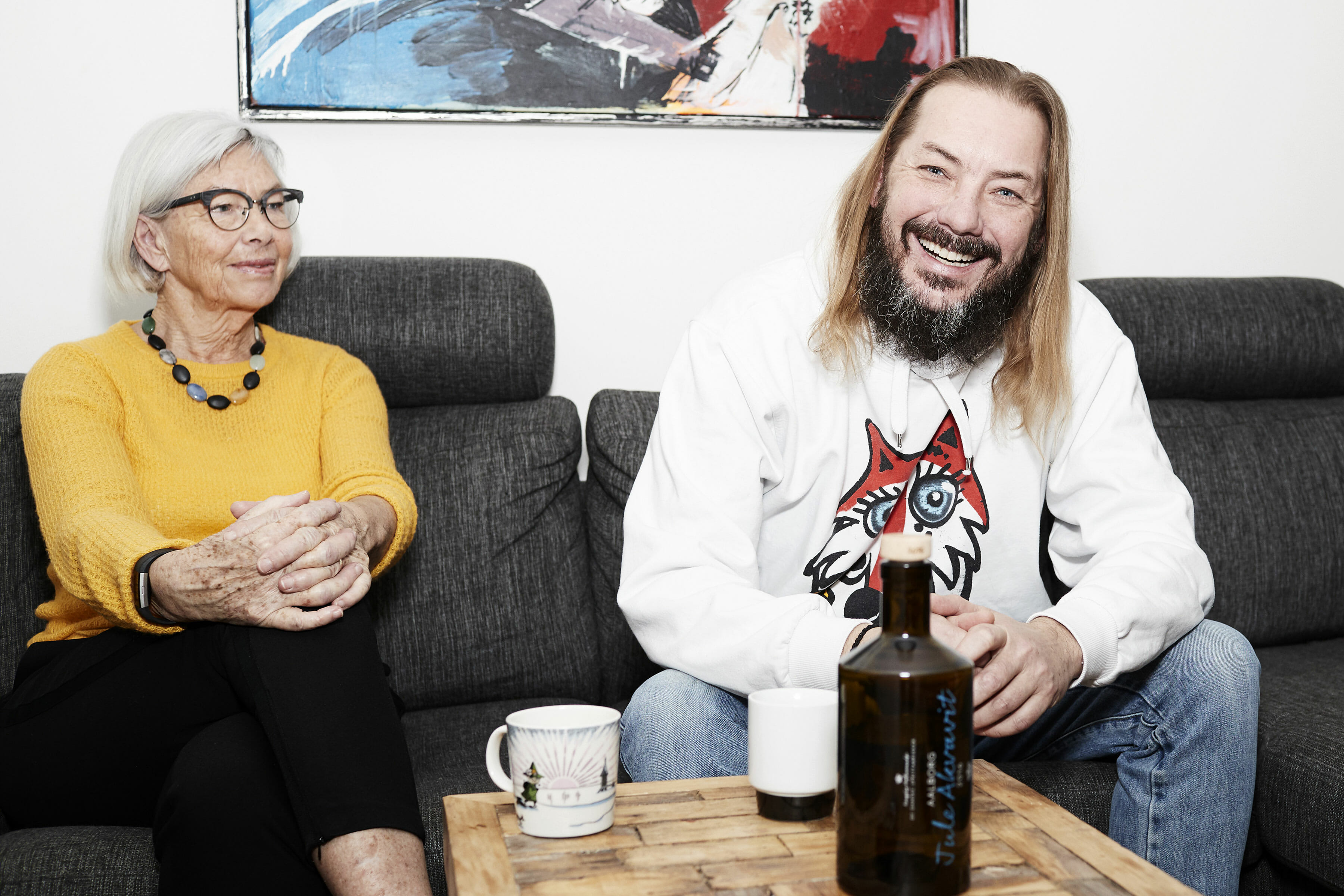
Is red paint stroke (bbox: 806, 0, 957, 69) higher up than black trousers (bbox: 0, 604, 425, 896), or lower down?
higher up

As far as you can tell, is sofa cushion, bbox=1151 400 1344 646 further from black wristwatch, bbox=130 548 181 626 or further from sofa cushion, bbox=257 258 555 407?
black wristwatch, bbox=130 548 181 626

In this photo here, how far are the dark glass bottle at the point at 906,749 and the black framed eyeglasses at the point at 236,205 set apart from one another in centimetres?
123

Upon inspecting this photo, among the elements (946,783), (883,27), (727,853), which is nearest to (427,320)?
(883,27)

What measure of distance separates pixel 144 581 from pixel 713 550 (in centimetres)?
64

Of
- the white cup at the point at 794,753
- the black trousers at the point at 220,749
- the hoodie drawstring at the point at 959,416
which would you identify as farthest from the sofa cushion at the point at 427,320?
the white cup at the point at 794,753

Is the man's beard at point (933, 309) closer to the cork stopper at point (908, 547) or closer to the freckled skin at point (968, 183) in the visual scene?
the freckled skin at point (968, 183)

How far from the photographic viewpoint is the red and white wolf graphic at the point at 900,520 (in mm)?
1369

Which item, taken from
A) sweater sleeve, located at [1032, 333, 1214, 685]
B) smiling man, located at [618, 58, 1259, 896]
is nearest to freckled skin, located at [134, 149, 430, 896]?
smiling man, located at [618, 58, 1259, 896]

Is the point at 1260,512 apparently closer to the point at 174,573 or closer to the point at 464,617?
the point at 464,617

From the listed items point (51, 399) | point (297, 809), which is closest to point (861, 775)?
point (297, 809)

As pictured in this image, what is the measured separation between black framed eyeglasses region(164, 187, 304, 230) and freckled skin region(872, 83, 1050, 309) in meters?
0.90

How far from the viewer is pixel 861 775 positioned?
73 cm

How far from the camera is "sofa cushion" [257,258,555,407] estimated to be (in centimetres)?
176

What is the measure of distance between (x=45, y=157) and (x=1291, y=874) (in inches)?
86.6
